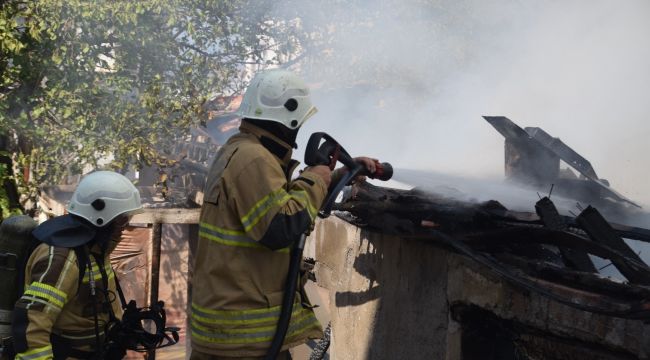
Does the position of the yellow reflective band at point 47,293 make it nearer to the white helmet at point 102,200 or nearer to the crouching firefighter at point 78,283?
the crouching firefighter at point 78,283

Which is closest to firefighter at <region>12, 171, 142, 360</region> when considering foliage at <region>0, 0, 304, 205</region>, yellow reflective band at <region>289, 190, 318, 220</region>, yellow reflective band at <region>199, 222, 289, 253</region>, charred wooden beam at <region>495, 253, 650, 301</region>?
yellow reflective band at <region>199, 222, 289, 253</region>

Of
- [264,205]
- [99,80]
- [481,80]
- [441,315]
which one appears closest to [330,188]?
[264,205]

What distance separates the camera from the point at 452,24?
1061 cm

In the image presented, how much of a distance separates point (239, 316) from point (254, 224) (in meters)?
0.40

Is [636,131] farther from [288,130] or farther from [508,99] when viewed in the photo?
[288,130]

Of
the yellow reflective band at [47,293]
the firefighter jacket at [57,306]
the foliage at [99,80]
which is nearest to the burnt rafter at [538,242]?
the firefighter jacket at [57,306]

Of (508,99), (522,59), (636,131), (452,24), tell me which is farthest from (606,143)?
(452,24)

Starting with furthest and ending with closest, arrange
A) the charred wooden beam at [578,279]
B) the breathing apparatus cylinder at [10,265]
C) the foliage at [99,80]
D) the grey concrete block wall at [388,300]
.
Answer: the foliage at [99,80] < the grey concrete block wall at [388,300] < the breathing apparatus cylinder at [10,265] < the charred wooden beam at [578,279]

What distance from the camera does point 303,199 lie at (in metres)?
2.26

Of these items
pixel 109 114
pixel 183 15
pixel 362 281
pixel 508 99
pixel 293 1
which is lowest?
pixel 362 281

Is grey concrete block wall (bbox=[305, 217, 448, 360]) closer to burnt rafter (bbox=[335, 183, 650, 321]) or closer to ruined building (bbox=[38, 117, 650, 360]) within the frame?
ruined building (bbox=[38, 117, 650, 360])

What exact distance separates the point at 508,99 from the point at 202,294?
6.83 meters

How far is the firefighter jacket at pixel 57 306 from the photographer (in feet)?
7.85

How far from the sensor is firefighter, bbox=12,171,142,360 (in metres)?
2.41
